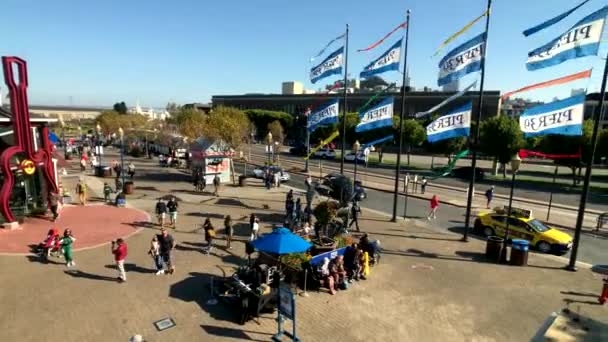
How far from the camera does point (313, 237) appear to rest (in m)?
14.3

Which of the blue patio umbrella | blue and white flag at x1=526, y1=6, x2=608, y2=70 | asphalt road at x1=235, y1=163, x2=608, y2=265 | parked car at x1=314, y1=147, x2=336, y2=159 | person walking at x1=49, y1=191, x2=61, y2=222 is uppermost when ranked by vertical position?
blue and white flag at x1=526, y1=6, x2=608, y2=70

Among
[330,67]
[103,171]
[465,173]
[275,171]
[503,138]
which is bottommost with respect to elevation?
[103,171]

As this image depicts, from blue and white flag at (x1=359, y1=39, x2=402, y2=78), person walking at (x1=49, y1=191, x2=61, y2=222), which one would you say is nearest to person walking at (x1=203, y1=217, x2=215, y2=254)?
person walking at (x1=49, y1=191, x2=61, y2=222)

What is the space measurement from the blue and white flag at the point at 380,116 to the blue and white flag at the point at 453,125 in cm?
269

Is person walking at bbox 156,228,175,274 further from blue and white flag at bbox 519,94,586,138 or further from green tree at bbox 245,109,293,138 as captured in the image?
green tree at bbox 245,109,293,138

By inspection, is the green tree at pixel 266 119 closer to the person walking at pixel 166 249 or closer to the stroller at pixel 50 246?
the stroller at pixel 50 246

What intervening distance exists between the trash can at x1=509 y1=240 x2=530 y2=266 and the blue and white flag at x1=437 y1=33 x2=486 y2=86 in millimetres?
7148

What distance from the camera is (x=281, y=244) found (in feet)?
35.3

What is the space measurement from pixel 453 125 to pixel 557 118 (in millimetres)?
3990

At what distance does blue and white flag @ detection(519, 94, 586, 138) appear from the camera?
12543 millimetres

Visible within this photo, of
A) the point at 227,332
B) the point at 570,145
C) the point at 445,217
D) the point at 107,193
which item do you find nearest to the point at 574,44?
the point at 445,217

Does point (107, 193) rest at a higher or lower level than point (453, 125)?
lower

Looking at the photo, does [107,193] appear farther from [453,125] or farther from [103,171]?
[453,125]

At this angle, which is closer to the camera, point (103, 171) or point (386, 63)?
point (386, 63)
